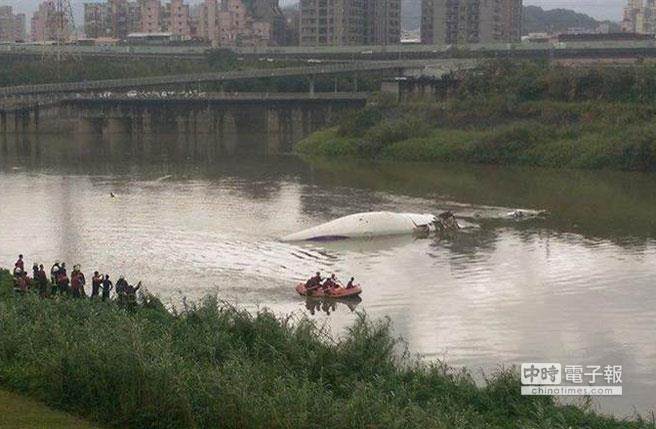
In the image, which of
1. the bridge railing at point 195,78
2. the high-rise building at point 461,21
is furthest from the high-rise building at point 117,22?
the bridge railing at point 195,78

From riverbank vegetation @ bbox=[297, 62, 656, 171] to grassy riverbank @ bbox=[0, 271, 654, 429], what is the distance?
39.5 meters

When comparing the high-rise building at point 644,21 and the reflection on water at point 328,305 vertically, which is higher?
the high-rise building at point 644,21

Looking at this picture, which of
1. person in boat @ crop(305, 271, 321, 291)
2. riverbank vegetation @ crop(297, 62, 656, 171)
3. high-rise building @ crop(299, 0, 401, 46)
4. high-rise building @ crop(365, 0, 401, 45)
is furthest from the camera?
high-rise building @ crop(365, 0, 401, 45)

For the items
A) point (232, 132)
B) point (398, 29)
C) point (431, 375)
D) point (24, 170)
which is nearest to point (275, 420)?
point (431, 375)

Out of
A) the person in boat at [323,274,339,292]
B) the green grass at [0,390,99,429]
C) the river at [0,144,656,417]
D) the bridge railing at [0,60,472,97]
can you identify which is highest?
the bridge railing at [0,60,472,97]

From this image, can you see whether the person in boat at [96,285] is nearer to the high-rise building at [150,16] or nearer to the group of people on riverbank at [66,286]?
the group of people on riverbank at [66,286]

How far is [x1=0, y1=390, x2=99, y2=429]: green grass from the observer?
14.3 metres

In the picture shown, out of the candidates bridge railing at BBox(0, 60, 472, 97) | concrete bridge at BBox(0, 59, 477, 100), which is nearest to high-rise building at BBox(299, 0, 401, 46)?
concrete bridge at BBox(0, 59, 477, 100)

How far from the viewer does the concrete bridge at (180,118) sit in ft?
276

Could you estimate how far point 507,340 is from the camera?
70.4 ft

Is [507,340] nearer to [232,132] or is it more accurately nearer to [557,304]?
[557,304]

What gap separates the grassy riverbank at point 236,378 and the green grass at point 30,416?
0.26 metres

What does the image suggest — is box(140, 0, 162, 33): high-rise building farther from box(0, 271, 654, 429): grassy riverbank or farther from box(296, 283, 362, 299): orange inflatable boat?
box(0, 271, 654, 429): grassy riverbank

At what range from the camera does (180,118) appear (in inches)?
3455
